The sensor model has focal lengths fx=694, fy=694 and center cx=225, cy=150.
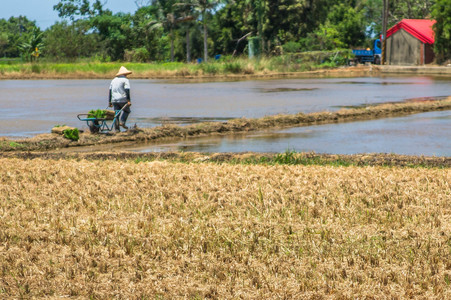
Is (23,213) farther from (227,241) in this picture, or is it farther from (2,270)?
(227,241)

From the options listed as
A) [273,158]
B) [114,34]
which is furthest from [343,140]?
[114,34]

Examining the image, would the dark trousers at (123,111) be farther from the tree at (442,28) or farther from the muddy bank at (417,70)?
the tree at (442,28)

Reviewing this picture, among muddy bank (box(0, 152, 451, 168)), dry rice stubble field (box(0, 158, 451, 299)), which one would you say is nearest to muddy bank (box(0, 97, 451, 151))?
muddy bank (box(0, 152, 451, 168))

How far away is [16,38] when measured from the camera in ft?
456

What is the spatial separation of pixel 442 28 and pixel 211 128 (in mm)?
47105

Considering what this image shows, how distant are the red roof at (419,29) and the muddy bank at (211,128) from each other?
4106 centimetres

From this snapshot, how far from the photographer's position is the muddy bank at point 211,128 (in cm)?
1481

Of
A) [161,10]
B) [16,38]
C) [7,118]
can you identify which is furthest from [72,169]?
[16,38]

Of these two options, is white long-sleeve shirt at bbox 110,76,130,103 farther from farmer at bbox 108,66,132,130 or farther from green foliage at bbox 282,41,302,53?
green foliage at bbox 282,41,302,53

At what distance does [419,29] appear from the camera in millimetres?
63156

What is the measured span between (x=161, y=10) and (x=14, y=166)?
75.7 metres

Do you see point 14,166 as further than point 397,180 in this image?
Yes

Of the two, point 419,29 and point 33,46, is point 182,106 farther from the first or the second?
point 33,46

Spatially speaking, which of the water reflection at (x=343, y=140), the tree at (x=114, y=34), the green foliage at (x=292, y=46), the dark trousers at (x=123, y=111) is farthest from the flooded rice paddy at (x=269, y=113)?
the tree at (x=114, y=34)
